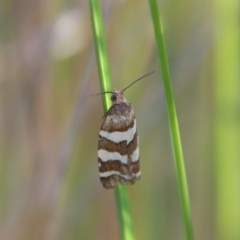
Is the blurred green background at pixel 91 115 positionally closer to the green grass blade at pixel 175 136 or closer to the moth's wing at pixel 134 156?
the moth's wing at pixel 134 156

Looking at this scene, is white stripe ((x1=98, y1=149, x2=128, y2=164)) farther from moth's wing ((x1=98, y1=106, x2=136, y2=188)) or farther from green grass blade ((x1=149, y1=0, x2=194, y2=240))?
green grass blade ((x1=149, y1=0, x2=194, y2=240))

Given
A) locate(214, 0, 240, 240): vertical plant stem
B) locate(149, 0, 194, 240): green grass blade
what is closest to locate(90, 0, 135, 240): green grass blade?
locate(149, 0, 194, 240): green grass blade

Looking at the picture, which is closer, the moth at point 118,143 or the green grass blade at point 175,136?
the green grass blade at point 175,136

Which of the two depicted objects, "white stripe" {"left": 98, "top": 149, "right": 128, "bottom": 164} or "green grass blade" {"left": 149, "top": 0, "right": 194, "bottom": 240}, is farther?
"white stripe" {"left": 98, "top": 149, "right": 128, "bottom": 164}

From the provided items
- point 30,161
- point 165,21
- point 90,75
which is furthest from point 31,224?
point 165,21

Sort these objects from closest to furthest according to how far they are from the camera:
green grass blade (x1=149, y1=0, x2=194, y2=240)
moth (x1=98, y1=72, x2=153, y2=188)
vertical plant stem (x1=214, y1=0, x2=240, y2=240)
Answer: green grass blade (x1=149, y1=0, x2=194, y2=240), moth (x1=98, y1=72, x2=153, y2=188), vertical plant stem (x1=214, y1=0, x2=240, y2=240)

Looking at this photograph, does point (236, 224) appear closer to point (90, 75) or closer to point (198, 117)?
point (198, 117)

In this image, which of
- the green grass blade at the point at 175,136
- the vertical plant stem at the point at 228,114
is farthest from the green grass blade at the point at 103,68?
the vertical plant stem at the point at 228,114

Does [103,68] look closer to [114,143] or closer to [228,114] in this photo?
[114,143]
